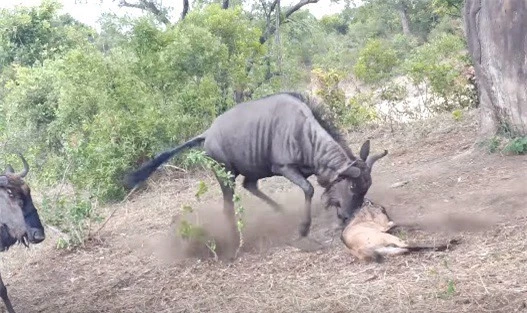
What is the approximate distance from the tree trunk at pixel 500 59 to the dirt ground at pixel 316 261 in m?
0.62

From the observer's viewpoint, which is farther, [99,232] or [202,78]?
[202,78]

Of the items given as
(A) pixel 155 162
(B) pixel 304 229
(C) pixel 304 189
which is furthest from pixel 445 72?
(A) pixel 155 162

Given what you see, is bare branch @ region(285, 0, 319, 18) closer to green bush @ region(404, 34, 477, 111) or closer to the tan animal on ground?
green bush @ region(404, 34, 477, 111)

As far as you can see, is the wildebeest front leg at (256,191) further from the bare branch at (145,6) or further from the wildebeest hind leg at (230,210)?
the bare branch at (145,6)

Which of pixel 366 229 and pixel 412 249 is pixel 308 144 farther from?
pixel 412 249

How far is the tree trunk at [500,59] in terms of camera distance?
393 inches

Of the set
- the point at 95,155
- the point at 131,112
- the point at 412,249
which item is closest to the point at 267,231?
the point at 412,249

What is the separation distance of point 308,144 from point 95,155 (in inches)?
177

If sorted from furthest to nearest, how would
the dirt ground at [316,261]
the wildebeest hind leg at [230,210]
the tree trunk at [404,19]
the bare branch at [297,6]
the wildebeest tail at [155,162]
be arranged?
1. the tree trunk at [404,19]
2. the bare branch at [297,6]
3. the wildebeest tail at [155,162]
4. the wildebeest hind leg at [230,210]
5. the dirt ground at [316,261]

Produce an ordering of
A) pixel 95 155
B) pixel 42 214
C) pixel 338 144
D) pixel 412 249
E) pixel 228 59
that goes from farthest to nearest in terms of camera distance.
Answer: pixel 228 59, pixel 95 155, pixel 42 214, pixel 338 144, pixel 412 249

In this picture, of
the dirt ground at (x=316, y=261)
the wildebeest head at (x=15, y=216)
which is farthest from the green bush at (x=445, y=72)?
the wildebeest head at (x=15, y=216)

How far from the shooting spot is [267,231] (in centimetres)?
859

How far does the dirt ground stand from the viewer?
5812 mm

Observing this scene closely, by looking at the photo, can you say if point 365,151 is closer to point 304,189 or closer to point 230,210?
point 304,189
